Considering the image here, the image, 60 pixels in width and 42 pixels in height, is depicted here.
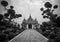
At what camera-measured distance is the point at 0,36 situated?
863cm

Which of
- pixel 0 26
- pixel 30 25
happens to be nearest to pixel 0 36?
pixel 0 26

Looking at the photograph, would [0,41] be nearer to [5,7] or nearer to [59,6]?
[5,7]

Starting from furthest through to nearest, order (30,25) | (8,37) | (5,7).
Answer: (30,25)
(5,7)
(8,37)

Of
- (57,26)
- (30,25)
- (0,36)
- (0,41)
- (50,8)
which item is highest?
(50,8)

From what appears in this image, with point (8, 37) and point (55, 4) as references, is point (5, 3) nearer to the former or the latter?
point (8, 37)

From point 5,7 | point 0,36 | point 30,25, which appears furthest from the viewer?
point 30,25

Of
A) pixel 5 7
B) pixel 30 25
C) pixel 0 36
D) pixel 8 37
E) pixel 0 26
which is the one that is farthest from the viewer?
pixel 30 25

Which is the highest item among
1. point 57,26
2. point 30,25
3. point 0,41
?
point 57,26

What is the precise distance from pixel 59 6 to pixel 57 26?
17.2 feet

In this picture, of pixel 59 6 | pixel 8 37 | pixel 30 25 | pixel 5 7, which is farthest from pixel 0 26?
pixel 30 25

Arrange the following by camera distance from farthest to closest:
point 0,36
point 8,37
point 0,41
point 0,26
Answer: point 0,26, point 8,37, point 0,41, point 0,36

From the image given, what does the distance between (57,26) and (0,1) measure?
1248 centimetres

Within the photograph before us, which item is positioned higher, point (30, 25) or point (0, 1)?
point (0, 1)

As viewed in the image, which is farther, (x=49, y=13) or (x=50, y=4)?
(x=49, y=13)
